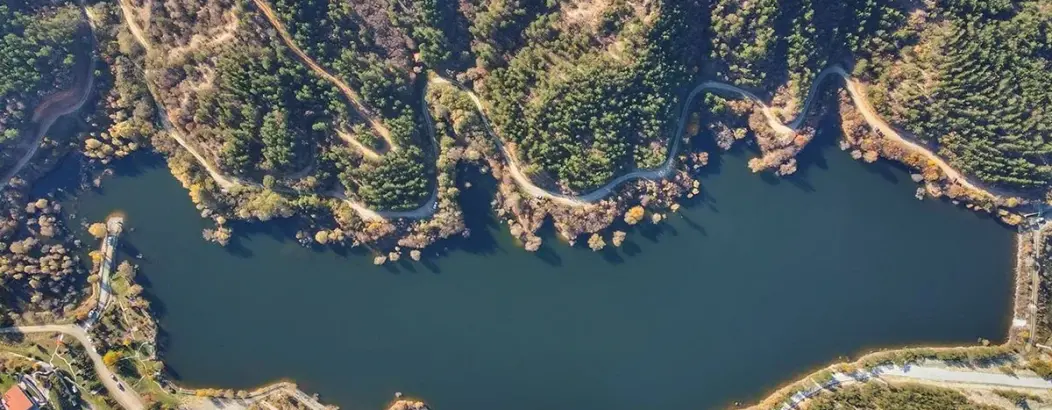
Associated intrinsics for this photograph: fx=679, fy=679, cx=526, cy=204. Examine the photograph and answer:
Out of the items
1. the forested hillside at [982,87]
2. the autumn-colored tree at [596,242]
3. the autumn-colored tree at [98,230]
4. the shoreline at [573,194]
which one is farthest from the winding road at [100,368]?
the forested hillside at [982,87]

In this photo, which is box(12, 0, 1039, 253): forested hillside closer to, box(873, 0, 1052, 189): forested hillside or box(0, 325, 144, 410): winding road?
box(873, 0, 1052, 189): forested hillside

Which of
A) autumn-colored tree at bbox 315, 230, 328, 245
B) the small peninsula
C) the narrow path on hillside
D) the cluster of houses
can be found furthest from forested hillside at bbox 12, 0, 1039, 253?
the cluster of houses

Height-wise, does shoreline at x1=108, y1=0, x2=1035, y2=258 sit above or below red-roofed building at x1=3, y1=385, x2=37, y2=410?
above

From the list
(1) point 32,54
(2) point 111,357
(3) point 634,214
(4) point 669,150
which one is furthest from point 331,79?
(2) point 111,357

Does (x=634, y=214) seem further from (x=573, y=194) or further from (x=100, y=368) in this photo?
(x=100, y=368)

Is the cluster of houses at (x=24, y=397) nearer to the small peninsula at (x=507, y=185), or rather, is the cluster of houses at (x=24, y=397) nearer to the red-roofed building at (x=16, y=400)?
the red-roofed building at (x=16, y=400)

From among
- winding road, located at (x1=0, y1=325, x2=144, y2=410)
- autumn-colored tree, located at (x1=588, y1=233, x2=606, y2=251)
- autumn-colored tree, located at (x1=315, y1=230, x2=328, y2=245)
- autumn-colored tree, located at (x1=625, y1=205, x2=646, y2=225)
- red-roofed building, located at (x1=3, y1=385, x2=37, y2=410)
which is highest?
autumn-colored tree, located at (x1=625, y1=205, x2=646, y2=225)

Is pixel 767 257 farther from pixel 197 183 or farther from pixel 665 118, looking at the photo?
pixel 197 183
